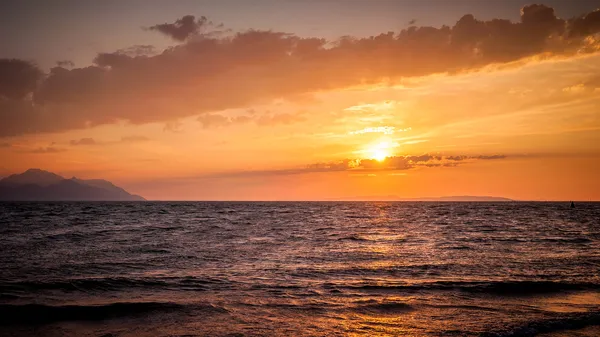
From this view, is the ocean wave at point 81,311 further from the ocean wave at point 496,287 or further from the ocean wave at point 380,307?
the ocean wave at point 496,287

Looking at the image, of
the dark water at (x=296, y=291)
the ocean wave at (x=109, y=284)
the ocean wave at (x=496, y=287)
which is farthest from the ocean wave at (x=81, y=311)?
the ocean wave at (x=496, y=287)

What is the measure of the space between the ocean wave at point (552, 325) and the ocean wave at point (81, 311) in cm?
957

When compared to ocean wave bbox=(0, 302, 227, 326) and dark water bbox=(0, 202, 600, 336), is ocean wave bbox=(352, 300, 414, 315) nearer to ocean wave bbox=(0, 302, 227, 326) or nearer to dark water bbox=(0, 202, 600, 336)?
dark water bbox=(0, 202, 600, 336)

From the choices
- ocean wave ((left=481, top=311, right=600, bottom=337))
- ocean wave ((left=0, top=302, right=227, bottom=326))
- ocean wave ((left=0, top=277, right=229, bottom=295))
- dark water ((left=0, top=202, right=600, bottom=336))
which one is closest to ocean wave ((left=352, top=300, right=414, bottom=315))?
dark water ((left=0, top=202, right=600, bottom=336))

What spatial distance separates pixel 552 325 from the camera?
41.3 feet

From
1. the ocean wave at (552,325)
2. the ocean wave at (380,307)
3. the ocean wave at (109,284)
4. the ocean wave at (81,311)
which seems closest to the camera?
the ocean wave at (552,325)

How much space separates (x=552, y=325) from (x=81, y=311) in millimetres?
16479

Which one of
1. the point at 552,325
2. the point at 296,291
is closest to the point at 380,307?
the point at 296,291

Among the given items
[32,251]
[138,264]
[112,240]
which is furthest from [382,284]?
[112,240]

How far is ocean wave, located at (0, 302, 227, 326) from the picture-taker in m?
13.6

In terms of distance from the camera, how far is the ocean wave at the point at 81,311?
→ 13.6 metres

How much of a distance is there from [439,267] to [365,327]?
1297 cm

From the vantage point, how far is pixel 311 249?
32.3 meters

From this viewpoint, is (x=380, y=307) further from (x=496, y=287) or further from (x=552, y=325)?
(x=496, y=287)
